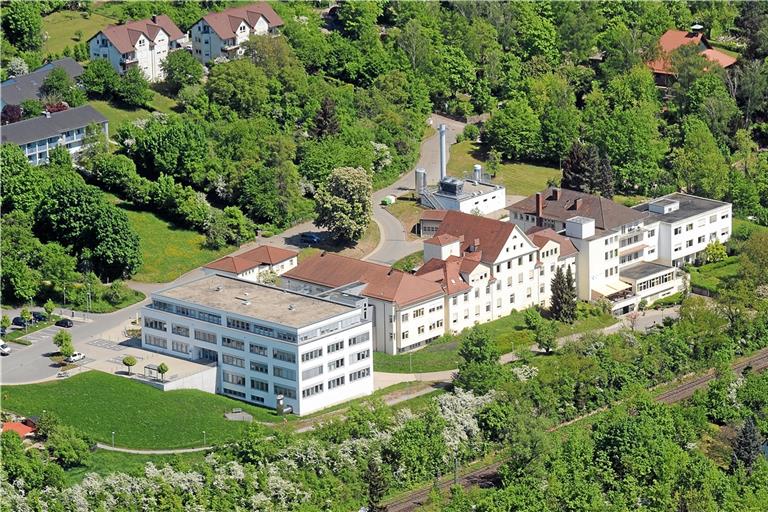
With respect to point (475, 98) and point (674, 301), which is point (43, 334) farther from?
point (475, 98)

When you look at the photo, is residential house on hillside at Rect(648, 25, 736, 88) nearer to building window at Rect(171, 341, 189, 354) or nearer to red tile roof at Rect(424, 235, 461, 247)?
red tile roof at Rect(424, 235, 461, 247)

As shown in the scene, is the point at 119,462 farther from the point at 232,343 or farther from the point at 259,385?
the point at 232,343

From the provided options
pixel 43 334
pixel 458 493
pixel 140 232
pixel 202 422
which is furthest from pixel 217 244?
pixel 458 493

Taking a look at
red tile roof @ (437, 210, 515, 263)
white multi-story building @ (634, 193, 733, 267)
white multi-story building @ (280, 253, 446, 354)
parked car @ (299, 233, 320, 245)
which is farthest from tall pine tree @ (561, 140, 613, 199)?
white multi-story building @ (280, 253, 446, 354)

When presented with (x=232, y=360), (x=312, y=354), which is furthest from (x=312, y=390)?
(x=232, y=360)

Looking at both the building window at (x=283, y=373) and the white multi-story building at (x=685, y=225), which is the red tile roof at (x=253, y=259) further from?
the white multi-story building at (x=685, y=225)

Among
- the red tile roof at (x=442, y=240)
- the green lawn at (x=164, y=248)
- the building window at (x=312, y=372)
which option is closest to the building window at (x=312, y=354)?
the building window at (x=312, y=372)
